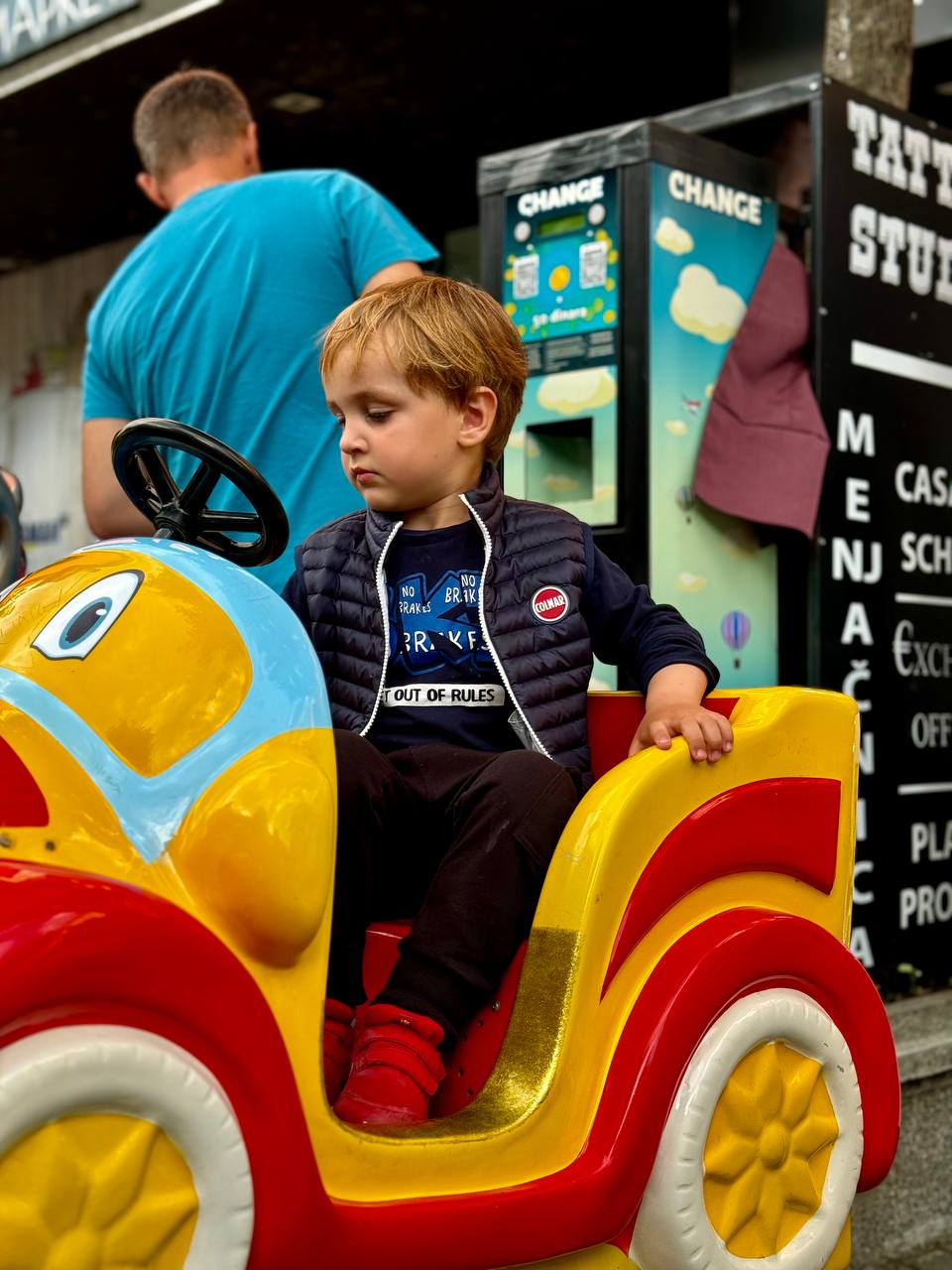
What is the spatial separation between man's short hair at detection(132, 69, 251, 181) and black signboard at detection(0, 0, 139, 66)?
13.7 ft

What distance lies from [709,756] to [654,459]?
183cm

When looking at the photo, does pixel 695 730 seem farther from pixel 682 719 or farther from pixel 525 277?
pixel 525 277

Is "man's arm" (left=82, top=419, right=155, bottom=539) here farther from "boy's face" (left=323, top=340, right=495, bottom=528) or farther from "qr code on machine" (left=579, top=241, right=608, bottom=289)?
"qr code on machine" (left=579, top=241, right=608, bottom=289)

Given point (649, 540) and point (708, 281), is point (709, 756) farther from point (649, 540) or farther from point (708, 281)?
point (708, 281)

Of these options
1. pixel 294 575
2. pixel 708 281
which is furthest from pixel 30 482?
pixel 294 575

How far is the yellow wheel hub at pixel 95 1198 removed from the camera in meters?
1.29

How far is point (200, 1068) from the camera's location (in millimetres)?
1387

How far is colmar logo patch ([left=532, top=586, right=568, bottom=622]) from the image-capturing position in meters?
2.11

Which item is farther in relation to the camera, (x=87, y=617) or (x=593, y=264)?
(x=593, y=264)

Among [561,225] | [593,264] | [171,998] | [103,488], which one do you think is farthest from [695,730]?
[561,225]

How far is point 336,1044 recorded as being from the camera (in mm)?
1813

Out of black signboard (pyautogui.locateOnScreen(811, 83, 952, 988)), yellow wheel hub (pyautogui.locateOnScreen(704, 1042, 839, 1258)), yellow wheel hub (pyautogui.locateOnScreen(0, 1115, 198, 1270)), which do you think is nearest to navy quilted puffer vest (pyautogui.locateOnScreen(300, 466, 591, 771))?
yellow wheel hub (pyautogui.locateOnScreen(704, 1042, 839, 1258))

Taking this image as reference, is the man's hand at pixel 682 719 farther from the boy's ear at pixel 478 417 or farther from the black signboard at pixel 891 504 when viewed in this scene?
the black signboard at pixel 891 504

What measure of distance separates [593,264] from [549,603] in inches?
72.9
